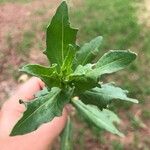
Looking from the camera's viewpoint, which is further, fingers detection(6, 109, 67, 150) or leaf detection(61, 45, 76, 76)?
fingers detection(6, 109, 67, 150)

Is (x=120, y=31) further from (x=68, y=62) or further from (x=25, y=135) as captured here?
(x=68, y=62)

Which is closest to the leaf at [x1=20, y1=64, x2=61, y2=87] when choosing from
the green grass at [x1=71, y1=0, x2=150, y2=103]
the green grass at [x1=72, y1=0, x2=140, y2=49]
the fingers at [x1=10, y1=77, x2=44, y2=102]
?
the fingers at [x1=10, y1=77, x2=44, y2=102]

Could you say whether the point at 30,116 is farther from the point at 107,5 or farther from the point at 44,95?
the point at 107,5

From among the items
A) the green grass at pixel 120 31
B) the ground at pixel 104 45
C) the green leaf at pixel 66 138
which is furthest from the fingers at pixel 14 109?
the green grass at pixel 120 31

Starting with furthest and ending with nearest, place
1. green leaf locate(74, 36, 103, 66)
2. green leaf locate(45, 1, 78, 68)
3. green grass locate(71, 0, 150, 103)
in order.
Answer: green grass locate(71, 0, 150, 103) → green leaf locate(74, 36, 103, 66) → green leaf locate(45, 1, 78, 68)

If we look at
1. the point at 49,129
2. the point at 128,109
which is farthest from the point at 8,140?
the point at 128,109

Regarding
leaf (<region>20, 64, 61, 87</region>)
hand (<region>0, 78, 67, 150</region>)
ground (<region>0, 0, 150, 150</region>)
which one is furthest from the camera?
ground (<region>0, 0, 150, 150</region>)

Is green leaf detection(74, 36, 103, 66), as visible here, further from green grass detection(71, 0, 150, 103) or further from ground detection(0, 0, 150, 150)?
green grass detection(71, 0, 150, 103)

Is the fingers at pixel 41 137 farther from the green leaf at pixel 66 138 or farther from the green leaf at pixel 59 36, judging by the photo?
the green leaf at pixel 59 36
